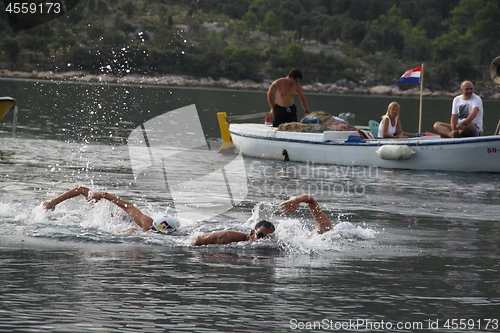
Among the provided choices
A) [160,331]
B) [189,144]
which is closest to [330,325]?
[160,331]

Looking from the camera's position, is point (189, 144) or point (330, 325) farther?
point (189, 144)

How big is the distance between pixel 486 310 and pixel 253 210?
6.23m

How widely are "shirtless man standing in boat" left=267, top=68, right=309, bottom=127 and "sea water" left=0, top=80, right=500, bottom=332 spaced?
438cm

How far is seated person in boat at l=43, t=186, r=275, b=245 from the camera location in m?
10.4

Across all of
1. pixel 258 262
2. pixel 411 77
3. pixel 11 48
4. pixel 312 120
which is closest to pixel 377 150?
pixel 312 120

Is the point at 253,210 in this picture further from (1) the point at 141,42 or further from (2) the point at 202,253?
(1) the point at 141,42

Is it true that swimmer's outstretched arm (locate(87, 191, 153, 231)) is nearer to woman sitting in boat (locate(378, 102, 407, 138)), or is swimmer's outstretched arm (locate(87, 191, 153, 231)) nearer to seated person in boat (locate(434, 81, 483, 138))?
woman sitting in boat (locate(378, 102, 407, 138))

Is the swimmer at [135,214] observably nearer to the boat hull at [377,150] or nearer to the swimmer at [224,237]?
the swimmer at [224,237]

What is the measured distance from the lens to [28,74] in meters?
96.6

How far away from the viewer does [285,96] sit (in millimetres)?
21516

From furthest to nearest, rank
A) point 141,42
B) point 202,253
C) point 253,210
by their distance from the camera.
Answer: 1. point 141,42
2. point 253,210
3. point 202,253

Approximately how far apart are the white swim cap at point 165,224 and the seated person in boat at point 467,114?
1055 centimetres

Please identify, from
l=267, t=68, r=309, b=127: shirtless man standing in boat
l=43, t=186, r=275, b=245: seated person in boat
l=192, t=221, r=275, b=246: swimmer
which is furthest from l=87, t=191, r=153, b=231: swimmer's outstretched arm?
l=267, t=68, r=309, b=127: shirtless man standing in boat

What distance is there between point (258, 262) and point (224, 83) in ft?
340
